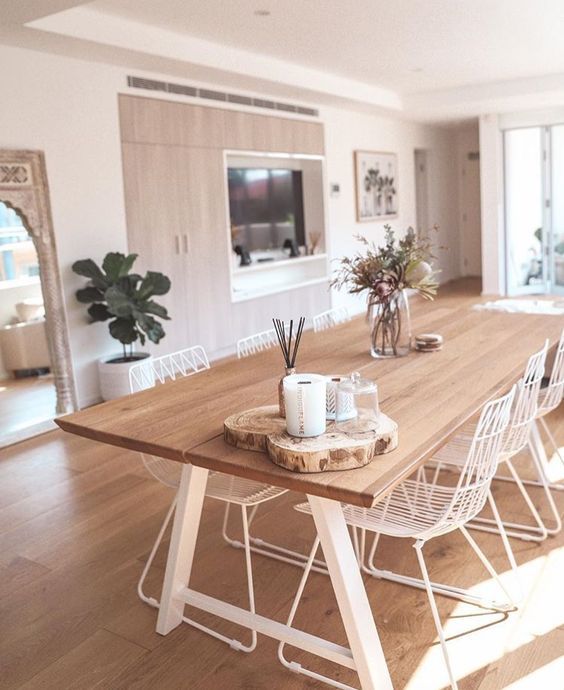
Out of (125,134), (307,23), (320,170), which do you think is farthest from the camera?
(320,170)

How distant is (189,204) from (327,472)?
4788 mm

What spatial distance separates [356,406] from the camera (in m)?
2.13

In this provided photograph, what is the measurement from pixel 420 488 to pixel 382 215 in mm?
7382

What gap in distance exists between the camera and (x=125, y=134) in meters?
5.55

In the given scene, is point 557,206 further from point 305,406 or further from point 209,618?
point 305,406

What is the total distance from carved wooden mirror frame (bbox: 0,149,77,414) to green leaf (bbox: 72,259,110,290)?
0.50 feet

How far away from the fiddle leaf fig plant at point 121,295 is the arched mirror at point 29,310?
8.7 inches

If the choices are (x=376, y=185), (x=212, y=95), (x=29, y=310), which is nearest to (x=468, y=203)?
(x=376, y=185)

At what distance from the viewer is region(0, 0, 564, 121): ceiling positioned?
460cm

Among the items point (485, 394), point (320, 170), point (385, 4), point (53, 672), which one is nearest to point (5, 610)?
point (53, 672)

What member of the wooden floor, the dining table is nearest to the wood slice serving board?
the dining table

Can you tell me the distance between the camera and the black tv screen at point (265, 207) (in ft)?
23.4

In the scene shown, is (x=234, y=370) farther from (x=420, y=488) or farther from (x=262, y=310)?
(x=262, y=310)

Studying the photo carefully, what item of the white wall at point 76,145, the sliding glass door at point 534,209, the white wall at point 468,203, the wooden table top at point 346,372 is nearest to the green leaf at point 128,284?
the white wall at point 76,145
